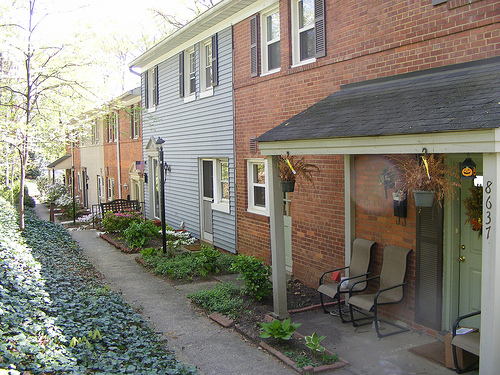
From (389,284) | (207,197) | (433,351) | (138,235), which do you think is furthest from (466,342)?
(138,235)

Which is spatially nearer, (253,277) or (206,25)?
(253,277)

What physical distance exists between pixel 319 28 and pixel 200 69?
570 cm

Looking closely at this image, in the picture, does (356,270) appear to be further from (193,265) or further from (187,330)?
(193,265)

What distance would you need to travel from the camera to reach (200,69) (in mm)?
12930

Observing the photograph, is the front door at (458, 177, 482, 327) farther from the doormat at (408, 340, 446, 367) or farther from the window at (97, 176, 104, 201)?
the window at (97, 176, 104, 201)

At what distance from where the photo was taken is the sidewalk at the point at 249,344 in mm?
5243

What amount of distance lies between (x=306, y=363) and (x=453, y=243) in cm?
232

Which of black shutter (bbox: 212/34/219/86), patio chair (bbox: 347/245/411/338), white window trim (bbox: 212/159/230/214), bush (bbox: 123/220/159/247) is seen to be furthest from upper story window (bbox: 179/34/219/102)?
patio chair (bbox: 347/245/411/338)

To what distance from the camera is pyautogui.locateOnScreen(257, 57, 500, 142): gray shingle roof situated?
4.21m

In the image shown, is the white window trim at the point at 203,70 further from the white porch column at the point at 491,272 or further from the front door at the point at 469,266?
the white porch column at the point at 491,272

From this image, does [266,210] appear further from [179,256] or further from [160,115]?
[160,115]

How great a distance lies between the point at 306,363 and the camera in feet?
17.3

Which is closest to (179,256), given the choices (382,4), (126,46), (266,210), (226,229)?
(226,229)

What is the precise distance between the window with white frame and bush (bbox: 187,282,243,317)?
6.39 meters
